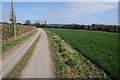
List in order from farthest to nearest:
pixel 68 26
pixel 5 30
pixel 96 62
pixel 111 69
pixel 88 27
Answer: pixel 68 26, pixel 88 27, pixel 5 30, pixel 96 62, pixel 111 69

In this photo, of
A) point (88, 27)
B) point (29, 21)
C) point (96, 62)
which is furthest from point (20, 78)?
point (29, 21)

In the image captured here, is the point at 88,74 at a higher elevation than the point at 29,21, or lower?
lower

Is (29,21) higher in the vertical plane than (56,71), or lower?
higher

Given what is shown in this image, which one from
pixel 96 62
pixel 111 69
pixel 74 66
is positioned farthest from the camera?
pixel 96 62

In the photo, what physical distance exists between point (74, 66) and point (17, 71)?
11.5ft

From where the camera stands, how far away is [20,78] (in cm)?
1044

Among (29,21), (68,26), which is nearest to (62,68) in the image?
(68,26)

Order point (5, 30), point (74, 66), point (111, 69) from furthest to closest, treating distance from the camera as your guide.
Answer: point (5, 30), point (74, 66), point (111, 69)

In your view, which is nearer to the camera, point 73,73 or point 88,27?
point 73,73

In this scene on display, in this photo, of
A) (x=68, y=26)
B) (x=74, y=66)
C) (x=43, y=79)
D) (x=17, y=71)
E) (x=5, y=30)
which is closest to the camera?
(x=43, y=79)

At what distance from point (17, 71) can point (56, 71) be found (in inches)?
74.4

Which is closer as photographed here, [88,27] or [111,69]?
[111,69]

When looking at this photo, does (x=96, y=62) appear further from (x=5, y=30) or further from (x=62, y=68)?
(x=5, y=30)

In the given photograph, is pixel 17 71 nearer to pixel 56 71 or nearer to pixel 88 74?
pixel 56 71
